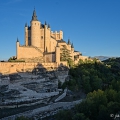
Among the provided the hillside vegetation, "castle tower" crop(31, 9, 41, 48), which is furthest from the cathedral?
the hillside vegetation

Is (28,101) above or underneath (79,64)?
underneath

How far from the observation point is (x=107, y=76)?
173ft

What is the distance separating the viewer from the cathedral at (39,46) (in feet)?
163

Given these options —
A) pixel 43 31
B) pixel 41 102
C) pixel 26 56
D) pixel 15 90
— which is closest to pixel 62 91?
pixel 41 102

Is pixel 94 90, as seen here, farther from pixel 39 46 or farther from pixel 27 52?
pixel 39 46

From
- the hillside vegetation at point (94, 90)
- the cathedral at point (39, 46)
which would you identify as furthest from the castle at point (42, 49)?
the hillside vegetation at point (94, 90)

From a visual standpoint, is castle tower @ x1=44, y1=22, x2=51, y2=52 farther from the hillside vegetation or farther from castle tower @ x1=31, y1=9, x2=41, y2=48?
the hillside vegetation

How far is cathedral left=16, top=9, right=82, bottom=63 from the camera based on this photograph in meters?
49.7

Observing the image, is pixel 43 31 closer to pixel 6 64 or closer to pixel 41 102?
pixel 6 64

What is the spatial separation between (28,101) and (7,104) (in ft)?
10.9

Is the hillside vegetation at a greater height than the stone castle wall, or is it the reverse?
the stone castle wall

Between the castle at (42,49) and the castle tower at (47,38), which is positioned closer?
the castle at (42,49)

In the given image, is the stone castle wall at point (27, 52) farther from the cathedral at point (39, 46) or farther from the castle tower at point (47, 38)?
the castle tower at point (47, 38)

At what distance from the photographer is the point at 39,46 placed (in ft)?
178
